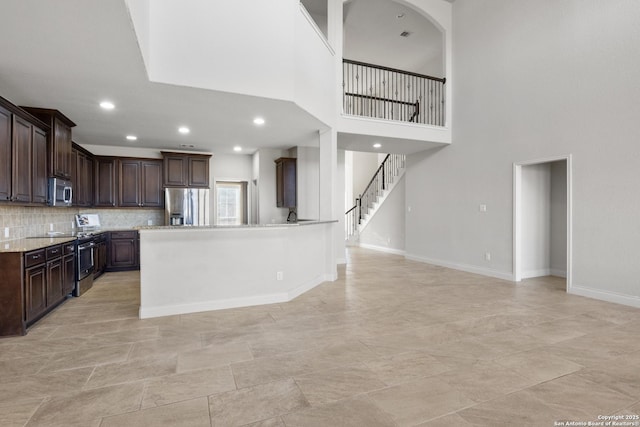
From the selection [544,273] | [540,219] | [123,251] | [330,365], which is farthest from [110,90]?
[544,273]

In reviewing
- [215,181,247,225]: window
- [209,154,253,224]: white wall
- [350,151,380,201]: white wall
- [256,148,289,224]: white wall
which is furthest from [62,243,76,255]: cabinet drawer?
[350,151,380,201]: white wall

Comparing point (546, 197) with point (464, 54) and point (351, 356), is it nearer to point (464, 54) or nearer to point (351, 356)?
point (464, 54)

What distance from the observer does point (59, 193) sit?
16.0ft

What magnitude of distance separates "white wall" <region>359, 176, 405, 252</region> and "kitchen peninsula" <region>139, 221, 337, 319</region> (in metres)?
4.96

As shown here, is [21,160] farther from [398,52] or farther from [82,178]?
[398,52]

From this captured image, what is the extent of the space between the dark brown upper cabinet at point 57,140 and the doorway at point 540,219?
750 cm

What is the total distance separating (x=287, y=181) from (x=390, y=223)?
363cm

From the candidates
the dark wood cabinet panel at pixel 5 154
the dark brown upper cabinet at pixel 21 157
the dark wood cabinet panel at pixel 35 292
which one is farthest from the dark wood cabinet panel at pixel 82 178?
the dark wood cabinet panel at pixel 35 292

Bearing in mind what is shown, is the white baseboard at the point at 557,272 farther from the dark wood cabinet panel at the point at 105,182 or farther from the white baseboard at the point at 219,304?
the dark wood cabinet panel at the point at 105,182

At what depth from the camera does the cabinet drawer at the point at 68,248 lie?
14.5ft

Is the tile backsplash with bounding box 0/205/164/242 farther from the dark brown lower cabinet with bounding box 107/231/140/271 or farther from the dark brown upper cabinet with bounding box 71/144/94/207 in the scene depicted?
the dark brown lower cabinet with bounding box 107/231/140/271

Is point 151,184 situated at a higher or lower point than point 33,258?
higher

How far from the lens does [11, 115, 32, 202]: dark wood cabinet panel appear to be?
3776 millimetres

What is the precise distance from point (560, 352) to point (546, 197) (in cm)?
426
